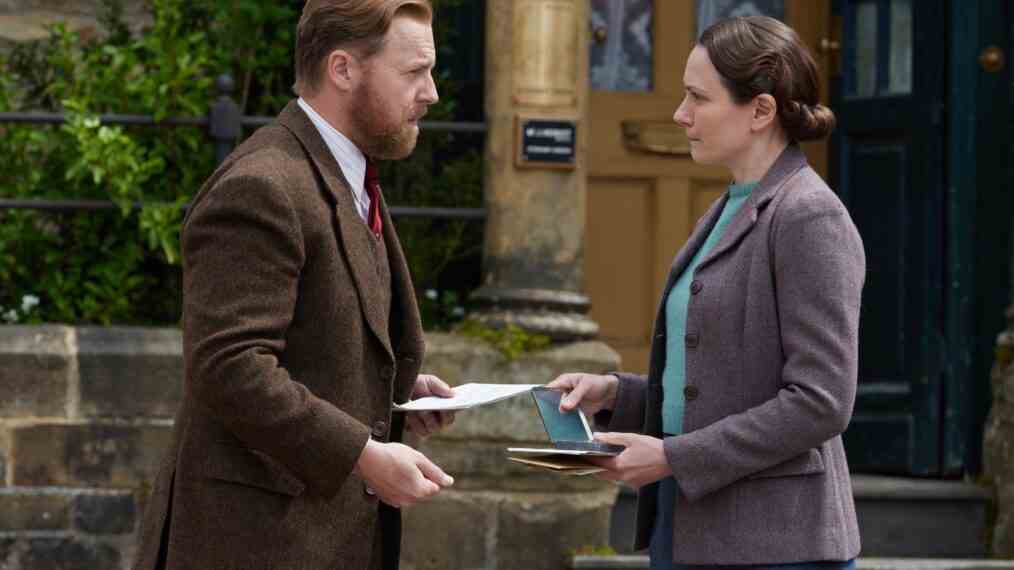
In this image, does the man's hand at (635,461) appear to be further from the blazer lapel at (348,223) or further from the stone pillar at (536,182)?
the stone pillar at (536,182)

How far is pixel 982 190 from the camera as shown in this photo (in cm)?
700

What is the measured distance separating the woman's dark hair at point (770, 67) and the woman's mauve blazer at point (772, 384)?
0.32 feet

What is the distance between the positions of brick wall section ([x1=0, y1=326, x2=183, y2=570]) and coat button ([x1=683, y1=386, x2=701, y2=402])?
3.20 metres

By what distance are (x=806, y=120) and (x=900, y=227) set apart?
3956 mm

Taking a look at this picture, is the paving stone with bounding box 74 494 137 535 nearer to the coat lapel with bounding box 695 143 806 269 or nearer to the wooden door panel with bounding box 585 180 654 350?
the wooden door panel with bounding box 585 180 654 350

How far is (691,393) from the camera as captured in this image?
10.8 ft

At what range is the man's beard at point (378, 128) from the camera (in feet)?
10.6

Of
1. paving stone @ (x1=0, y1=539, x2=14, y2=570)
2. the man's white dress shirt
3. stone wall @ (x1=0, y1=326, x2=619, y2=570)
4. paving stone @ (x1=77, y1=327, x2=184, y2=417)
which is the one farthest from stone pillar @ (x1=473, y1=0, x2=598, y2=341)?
the man's white dress shirt

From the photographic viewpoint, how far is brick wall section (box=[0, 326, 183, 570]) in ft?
20.2

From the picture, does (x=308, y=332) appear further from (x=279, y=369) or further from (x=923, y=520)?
(x=923, y=520)

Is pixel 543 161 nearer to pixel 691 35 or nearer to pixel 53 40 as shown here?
pixel 691 35

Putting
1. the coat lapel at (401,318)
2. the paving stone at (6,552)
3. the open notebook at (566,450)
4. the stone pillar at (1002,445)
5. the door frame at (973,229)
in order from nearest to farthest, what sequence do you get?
1. the open notebook at (566,450)
2. the coat lapel at (401,318)
3. the paving stone at (6,552)
4. the stone pillar at (1002,445)
5. the door frame at (973,229)

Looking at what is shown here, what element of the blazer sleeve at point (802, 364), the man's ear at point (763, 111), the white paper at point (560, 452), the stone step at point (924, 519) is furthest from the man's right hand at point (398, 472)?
the stone step at point (924, 519)

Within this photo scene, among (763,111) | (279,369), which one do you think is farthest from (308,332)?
(763,111)
